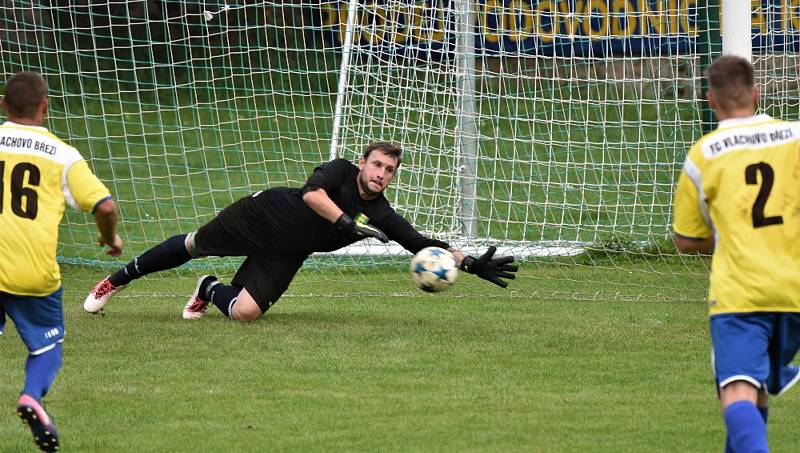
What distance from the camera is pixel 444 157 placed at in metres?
10.9

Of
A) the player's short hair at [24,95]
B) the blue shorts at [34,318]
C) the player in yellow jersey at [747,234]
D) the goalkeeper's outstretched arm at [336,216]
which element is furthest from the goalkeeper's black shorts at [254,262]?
the player in yellow jersey at [747,234]

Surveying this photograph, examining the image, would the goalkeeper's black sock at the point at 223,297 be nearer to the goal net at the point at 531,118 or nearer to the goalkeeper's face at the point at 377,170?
the goalkeeper's face at the point at 377,170

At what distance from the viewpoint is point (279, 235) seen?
332 inches

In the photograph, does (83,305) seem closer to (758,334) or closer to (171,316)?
(171,316)

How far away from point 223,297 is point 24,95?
347 centimetres

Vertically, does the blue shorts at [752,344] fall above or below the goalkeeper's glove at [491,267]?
above

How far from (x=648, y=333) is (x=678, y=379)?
1.37 meters

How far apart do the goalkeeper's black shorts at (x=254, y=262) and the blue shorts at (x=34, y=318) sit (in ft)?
10.4

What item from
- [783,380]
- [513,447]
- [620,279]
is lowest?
[620,279]

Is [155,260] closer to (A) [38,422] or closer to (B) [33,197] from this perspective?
(B) [33,197]

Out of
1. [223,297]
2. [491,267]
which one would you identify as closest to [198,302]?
[223,297]

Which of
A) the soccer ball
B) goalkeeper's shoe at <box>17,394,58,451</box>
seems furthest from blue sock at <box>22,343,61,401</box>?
the soccer ball

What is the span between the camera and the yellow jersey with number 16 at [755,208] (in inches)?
167

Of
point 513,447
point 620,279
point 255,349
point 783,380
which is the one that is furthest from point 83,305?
point 783,380
